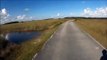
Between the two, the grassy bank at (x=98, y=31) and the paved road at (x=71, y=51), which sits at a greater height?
the paved road at (x=71, y=51)

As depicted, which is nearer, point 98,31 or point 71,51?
point 71,51

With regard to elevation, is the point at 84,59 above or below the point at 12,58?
above

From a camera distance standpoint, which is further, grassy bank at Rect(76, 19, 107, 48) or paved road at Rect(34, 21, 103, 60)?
grassy bank at Rect(76, 19, 107, 48)

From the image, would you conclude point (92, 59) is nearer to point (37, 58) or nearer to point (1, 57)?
point (37, 58)

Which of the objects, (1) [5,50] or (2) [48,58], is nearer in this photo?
(2) [48,58]

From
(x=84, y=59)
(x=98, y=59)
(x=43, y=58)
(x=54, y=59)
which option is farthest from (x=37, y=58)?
(x=98, y=59)

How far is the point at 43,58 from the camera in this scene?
12.6 meters

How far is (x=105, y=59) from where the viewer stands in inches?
441

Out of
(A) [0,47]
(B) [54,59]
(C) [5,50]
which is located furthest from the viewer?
(A) [0,47]

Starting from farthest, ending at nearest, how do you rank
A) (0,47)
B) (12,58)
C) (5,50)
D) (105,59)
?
(0,47) → (5,50) → (12,58) → (105,59)

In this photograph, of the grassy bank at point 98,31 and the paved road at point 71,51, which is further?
the grassy bank at point 98,31

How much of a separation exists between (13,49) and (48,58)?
9340 mm

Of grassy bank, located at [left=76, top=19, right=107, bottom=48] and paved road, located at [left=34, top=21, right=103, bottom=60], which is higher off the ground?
paved road, located at [left=34, top=21, right=103, bottom=60]

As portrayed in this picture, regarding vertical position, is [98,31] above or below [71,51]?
below
